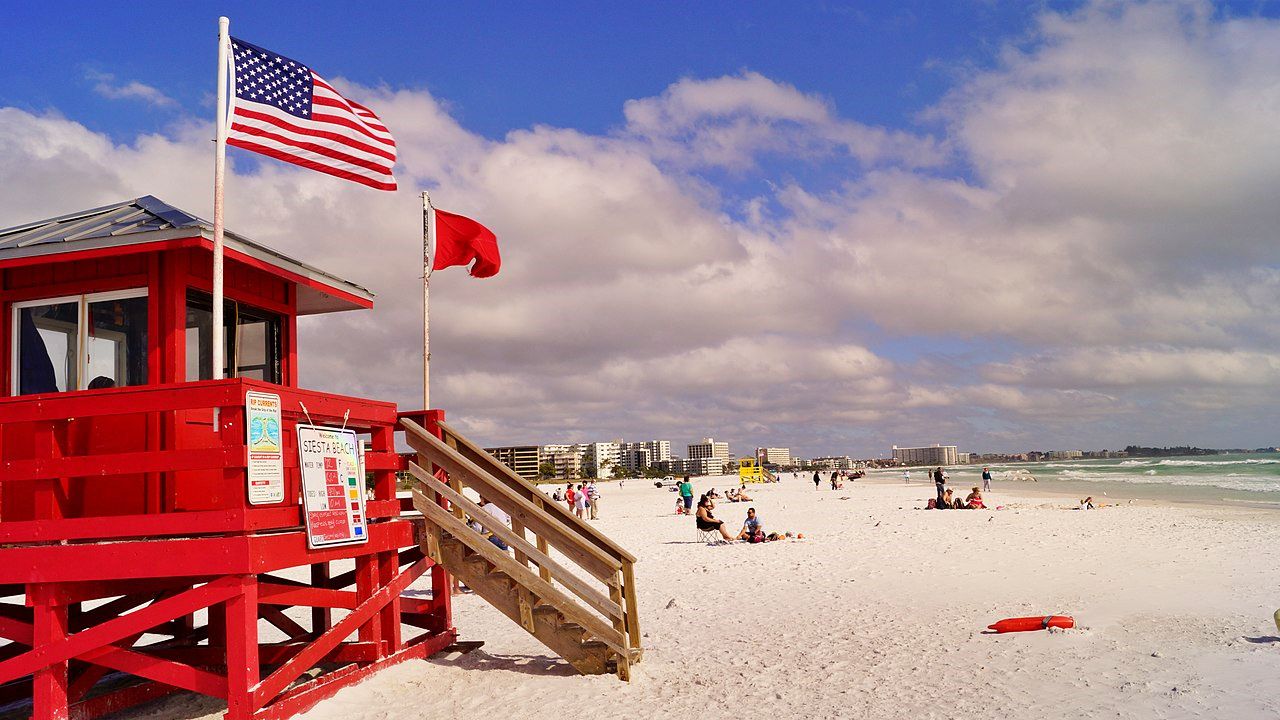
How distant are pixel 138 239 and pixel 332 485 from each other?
8.64ft

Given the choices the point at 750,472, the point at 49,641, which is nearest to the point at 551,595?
the point at 49,641

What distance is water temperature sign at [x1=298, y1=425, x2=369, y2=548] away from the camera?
23.5ft

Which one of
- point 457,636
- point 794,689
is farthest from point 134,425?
point 794,689

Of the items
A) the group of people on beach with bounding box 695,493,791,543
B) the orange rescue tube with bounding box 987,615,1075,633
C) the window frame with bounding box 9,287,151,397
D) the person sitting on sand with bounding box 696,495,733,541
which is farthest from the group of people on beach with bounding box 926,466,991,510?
the window frame with bounding box 9,287,151,397

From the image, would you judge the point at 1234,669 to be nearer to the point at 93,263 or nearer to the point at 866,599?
the point at 866,599

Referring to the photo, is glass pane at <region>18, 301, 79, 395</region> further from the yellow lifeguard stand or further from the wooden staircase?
the yellow lifeguard stand

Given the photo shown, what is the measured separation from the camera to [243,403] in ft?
21.2

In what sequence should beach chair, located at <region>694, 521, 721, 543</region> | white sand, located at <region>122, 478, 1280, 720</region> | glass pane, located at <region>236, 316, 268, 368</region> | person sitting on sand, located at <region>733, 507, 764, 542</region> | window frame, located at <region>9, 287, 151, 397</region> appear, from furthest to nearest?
1. beach chair, located at <region>694, 521, 721, 543</region>
2. person sitting on sand, located at <region>733, 507, 764, 542</region>
3. glass pane, located at <region>236, 316, 268, 368</region>
4. window frame, located at <region>9, 287, 151, 397</region>
5. white sand, located at <region>122, 478, 1280, 720</region>

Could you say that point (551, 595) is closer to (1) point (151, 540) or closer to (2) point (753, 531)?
(1) point (151, 540)

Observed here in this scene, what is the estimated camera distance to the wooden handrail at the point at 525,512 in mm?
8328

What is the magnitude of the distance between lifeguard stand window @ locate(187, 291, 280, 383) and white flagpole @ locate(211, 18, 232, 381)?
3.24 ft

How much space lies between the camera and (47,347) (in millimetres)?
8023

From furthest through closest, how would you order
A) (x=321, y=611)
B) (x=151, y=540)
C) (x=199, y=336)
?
(x=321, y=611), (x=199, y=336), (x=151, y=540)

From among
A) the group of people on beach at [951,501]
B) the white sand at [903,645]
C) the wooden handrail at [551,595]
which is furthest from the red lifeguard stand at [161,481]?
the group of people on beach at [951,501]
